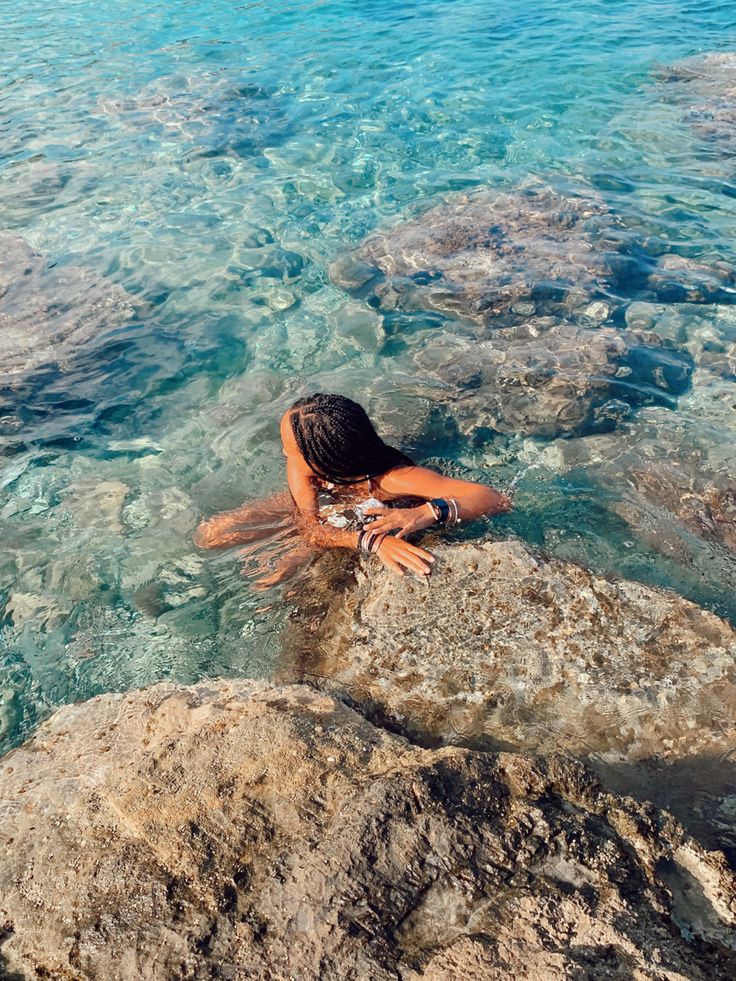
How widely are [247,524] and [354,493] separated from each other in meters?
0.89

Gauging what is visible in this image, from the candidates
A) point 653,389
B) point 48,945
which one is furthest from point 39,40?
point 48,945

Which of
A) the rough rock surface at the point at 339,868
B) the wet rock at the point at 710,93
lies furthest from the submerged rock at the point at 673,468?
the wet rock at the point at 710,93

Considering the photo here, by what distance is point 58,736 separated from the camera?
10.1 feet

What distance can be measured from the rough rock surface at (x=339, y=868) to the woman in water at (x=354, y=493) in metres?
1.50

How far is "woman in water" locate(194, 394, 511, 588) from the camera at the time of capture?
3.97 meters

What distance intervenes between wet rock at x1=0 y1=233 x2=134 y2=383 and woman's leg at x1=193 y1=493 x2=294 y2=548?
10.5 ft

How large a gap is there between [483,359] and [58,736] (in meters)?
4.93

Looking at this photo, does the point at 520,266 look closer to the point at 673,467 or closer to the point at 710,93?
the point at 673,467

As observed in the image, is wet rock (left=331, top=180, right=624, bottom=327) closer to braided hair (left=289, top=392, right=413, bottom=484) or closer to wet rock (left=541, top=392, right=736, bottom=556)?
wet rock (left=541, top=392, right=736, bottom=556)

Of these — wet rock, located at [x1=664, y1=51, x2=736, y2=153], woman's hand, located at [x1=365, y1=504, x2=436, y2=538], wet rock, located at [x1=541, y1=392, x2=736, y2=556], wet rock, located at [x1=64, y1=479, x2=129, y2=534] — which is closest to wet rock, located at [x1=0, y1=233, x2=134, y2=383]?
wet rock, located at [x1=64, y1=479, x2=129, y2=534]

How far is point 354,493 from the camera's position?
172 inches

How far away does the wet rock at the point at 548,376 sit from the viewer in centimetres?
593

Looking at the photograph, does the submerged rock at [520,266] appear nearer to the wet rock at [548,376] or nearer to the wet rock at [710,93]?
the wet rock at [548,376]

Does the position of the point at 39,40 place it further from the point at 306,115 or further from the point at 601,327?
the point at 601,327
